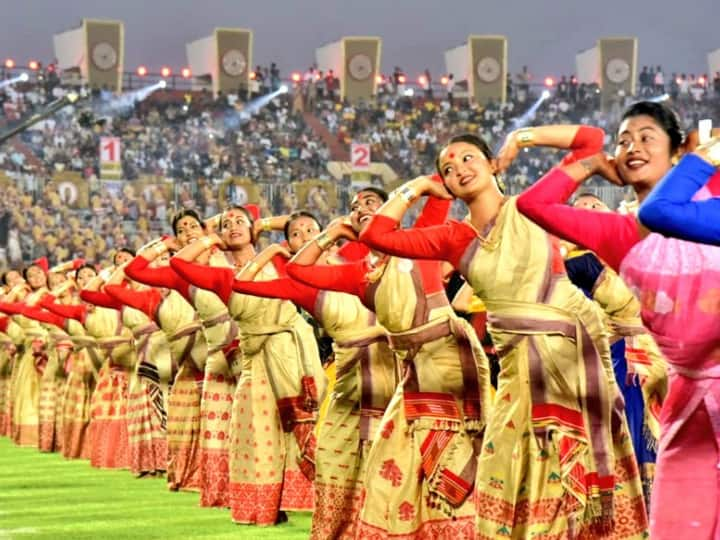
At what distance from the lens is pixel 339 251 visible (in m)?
10.9

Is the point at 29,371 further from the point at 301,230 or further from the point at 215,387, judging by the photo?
the point at 301,230

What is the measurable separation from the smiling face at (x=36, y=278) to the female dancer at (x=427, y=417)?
596 inches

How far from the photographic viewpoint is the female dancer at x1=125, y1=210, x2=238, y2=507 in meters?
12.6

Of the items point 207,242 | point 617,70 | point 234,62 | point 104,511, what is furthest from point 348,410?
point 617,70

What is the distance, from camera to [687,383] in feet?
16.7

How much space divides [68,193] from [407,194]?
31.9 meters

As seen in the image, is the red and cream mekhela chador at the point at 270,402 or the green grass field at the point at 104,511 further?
the red and cream mekhela chador at the point at 270,402

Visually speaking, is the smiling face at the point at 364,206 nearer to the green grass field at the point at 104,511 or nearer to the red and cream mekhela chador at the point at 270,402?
the red and cream mekhela chador at the point at 270,402

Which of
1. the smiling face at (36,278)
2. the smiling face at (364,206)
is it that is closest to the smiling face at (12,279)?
the smiling face at (36,278)

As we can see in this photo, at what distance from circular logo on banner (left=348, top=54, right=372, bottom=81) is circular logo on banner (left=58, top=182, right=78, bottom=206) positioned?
58.1ft

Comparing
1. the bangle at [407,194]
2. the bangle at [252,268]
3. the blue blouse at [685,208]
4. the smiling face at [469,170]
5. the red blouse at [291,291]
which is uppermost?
the smiling face at [469,170]

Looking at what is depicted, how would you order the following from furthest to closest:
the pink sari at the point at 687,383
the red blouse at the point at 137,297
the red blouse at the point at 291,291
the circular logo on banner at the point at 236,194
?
the circular logo on banner at the point at 236,194, the red blouse at the point at 137,297, the red blouse at the point at 291,291, the pink sari at the point at 687,383

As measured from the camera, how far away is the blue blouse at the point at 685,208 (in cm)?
436

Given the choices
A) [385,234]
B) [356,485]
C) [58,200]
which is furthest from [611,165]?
[58,200]
